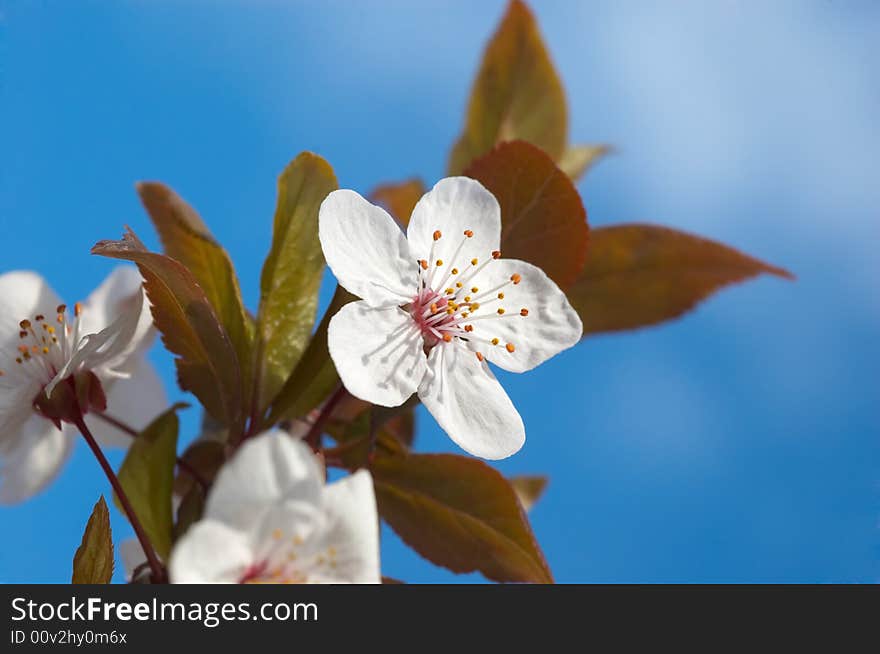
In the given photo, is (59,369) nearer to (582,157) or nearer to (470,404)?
(470,404)

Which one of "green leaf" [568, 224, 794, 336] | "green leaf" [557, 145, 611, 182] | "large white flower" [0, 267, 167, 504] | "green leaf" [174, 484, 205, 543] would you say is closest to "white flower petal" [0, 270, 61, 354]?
"large white flower" [0, 267, 167, 504]

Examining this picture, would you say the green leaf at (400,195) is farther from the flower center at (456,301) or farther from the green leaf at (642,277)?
the flower center at (456,301)

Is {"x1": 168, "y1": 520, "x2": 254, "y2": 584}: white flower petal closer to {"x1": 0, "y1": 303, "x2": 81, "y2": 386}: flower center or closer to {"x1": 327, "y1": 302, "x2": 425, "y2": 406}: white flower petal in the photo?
{"x1": 327, "y1": 302, "x2": 425, "y2": 406}: white flower petal

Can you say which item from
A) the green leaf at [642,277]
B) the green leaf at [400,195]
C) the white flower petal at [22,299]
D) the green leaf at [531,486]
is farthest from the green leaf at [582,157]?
the white flower petal at [22,299]

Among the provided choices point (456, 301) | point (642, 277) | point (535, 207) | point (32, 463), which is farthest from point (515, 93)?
point (32, 463)
